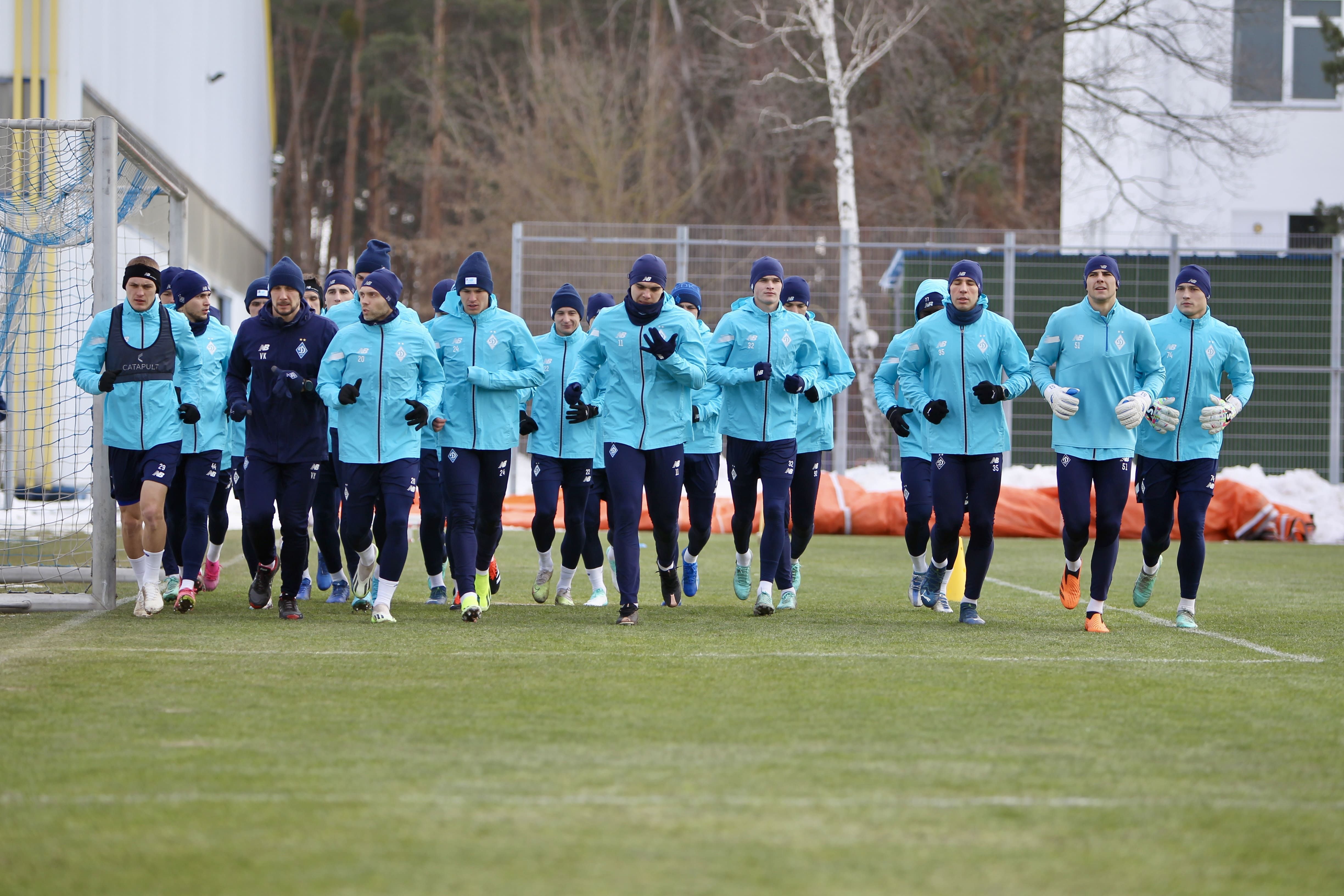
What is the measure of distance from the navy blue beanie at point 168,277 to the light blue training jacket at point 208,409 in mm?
582

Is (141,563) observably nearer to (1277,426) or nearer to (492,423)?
(492,423)

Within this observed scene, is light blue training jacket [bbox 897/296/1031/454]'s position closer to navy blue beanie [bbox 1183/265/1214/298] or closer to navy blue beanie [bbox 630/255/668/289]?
navy blue beanie [bbox 1183/265/1214/298]

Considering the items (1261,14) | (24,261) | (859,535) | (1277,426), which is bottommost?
(859,535)

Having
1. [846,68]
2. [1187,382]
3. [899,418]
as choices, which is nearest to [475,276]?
[899,418]

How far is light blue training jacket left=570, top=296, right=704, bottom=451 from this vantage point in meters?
8.69

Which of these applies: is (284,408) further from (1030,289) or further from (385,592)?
(1030,289)

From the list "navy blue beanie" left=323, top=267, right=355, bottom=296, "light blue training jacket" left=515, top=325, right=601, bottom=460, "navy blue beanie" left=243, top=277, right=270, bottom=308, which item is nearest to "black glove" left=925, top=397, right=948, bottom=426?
"light blue training jacket" left=515, top=325, right=601, bottom=460

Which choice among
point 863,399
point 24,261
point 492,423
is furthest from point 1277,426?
point 24,261

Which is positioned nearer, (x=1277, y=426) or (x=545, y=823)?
(x=545, y=823)

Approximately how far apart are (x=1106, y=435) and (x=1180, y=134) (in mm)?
19288

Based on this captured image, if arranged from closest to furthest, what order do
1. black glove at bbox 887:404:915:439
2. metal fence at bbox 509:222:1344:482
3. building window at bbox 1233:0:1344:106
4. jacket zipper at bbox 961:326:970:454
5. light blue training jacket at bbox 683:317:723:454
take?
jacket zipper at bbox 961:326:970:454 → black glove at bbox 887:404:915:439 → light blue training jacket at bbox 683:317:723:454 → metal fence at bbox 509:222:1344:482 → building window at bbox 1233:0:1344:106

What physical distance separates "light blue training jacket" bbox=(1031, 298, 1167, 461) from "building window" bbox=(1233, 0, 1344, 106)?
1923 centimetres

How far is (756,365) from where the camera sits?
30.7 ft

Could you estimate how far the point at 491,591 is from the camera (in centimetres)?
1055
